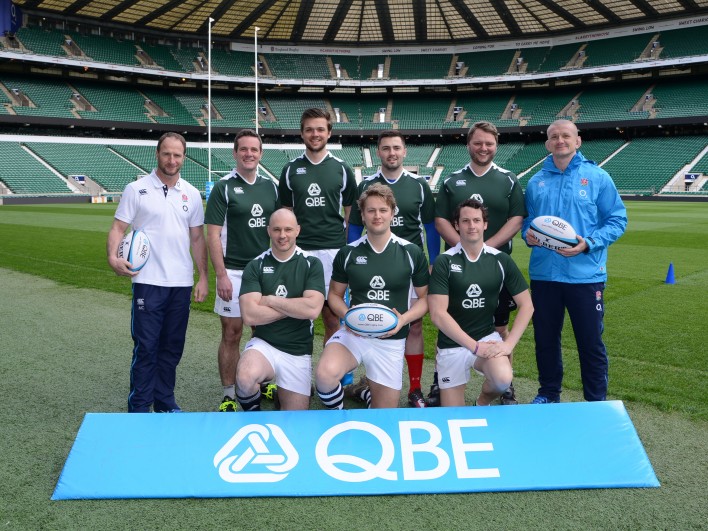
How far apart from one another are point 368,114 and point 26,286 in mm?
50234

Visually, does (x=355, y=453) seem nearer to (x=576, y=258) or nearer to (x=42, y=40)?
(x=576, y=258)

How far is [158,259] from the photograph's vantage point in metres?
4.63

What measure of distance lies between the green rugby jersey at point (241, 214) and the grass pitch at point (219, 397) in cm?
136

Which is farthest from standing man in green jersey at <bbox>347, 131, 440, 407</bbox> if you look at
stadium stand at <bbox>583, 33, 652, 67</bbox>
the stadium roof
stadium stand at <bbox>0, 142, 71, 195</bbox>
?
stadium stand at <bbox>583, 33, 652, 67</bbox>

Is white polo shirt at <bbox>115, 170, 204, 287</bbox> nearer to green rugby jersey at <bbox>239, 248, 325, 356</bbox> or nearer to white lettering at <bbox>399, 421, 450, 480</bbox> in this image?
green rugby jersey at <bbox>239, 248, 325, 356</bbox>

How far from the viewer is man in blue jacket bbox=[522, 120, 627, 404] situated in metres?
4.69

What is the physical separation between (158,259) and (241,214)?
81 centimetres

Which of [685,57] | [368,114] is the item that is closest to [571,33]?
[685,57]

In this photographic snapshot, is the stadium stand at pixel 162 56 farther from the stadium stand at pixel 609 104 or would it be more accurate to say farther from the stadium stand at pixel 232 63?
the stadium stand at pixel 609 104

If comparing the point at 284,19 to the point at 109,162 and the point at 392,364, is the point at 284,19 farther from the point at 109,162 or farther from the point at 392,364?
the point at 392,364

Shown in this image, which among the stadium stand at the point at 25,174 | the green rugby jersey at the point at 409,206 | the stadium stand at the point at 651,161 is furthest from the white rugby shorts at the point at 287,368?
the stadium stand at the point at 651,161

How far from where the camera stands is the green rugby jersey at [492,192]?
514 centimetres

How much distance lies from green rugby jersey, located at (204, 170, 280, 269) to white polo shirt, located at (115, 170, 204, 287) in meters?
0.33

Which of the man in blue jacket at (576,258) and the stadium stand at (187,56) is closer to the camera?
the man in blue jacket at (576,258)
